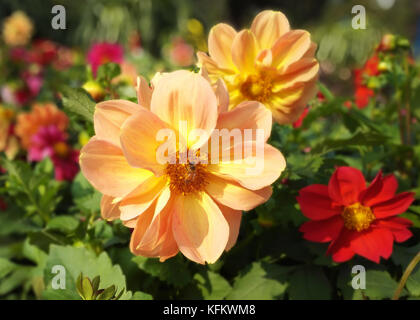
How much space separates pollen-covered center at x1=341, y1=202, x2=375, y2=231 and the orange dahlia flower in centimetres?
82

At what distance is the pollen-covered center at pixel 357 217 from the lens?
61cm

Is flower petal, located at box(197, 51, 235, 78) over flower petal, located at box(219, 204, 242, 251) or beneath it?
over

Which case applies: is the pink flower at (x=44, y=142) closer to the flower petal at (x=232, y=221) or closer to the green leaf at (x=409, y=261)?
the flower petal at (x=232, y=221)

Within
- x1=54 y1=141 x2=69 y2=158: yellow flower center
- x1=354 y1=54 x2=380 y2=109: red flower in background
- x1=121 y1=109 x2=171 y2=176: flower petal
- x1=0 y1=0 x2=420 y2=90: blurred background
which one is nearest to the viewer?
x1=121 y1=109 x2=171 y2=176: flower petal

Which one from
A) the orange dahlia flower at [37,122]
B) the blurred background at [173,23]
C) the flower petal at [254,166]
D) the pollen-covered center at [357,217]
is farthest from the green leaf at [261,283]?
the blurred background at [173,23]

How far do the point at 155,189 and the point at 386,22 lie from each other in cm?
836

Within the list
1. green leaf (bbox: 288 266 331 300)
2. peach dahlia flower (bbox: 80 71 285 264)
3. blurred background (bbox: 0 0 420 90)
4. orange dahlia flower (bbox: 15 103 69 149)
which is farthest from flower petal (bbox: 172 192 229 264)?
blurred background (bbox: 0 0 420 90)

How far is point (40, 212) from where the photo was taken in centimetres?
75

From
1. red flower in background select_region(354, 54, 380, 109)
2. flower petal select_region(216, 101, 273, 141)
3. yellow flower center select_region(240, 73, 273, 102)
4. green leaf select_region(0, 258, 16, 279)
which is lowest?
green leaf select_region(0, 258, 16, 279)

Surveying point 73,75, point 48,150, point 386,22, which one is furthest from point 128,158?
point 386,22

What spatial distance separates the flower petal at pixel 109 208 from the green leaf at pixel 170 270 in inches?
5.5

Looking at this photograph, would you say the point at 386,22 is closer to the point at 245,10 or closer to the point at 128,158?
the point at 245,10

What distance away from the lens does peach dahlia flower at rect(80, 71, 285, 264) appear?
440 millimetres

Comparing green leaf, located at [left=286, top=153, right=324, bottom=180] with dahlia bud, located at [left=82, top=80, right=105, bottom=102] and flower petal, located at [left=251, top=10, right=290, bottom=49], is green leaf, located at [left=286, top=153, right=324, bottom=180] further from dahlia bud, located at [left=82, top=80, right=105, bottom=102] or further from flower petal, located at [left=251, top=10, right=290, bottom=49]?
dahlia bud, located at [left=82, top=80, right=105, bottom=102]
